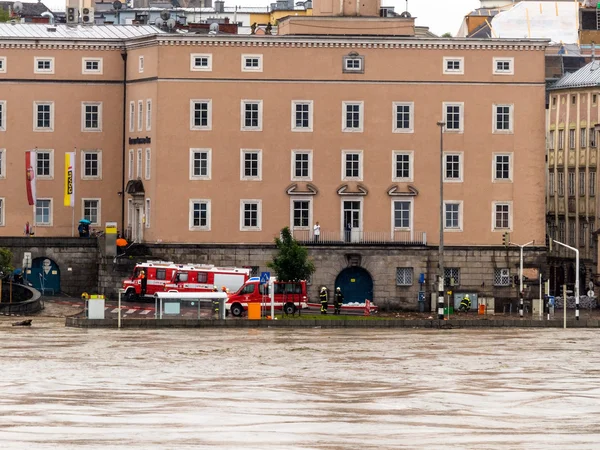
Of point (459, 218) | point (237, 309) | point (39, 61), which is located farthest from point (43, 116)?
point (459, 218)

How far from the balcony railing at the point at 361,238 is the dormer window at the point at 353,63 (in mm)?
Result: 8313

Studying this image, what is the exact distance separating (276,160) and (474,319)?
17717 mm

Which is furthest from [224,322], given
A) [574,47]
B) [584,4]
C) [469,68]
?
[584,4]

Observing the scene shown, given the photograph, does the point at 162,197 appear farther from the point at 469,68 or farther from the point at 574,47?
the point at 574,47

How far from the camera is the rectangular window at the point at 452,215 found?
10025 cm

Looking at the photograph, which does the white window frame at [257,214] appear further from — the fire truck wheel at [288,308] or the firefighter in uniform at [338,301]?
the fire truck wheel at [288,308]

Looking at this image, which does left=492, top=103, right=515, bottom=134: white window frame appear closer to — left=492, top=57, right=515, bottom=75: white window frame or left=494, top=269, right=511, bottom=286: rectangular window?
left=492, top=57, right=515, bottom=75: white window frame

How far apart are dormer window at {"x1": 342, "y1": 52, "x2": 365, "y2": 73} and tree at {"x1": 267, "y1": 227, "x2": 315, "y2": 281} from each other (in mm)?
12474

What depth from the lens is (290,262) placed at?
295 feet

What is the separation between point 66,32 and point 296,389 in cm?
5777

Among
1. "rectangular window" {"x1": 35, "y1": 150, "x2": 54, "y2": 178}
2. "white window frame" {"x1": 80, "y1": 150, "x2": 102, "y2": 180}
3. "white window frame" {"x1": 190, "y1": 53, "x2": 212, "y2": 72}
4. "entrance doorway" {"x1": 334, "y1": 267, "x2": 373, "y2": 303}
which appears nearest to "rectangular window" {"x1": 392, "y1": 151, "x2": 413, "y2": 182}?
"entrance doorway" {"x1": 334, "y1": 267, "x2": 373, "y2": 303}

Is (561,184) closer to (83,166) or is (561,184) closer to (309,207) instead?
(309,207)

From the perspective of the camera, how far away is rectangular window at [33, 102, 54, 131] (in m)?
104

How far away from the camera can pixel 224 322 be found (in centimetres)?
8169
